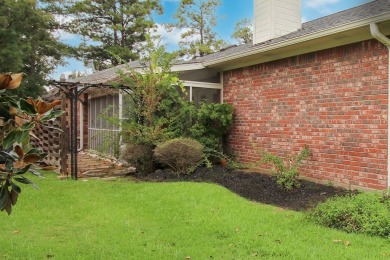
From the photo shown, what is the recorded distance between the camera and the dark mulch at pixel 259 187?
19.8 feet

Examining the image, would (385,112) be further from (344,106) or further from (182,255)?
(182,255)

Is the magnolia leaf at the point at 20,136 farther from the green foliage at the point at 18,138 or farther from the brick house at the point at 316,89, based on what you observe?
the brick house at the point at 316,89

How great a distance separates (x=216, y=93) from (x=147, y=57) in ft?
7.96

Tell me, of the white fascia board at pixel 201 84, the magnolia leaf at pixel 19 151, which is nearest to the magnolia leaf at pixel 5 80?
the magnolia leaf at pixel 19 151

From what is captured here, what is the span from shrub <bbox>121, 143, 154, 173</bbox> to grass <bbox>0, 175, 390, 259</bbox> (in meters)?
2.15

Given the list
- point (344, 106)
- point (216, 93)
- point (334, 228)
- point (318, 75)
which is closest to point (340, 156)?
point (344, 106)

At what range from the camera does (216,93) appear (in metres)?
10.7

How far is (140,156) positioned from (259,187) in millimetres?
3105

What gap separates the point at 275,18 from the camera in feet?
31.0

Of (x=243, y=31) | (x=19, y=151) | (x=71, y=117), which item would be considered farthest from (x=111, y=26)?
(x=19, y=151)

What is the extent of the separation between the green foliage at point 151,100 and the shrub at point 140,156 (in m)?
0.16

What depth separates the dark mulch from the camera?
6043 millimetres

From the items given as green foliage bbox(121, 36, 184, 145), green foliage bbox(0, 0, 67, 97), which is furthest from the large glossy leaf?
green foliage bbox(0, 0, 67, 97)

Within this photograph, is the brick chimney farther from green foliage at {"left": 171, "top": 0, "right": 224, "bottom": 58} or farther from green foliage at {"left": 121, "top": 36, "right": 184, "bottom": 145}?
green foliage at {"left": 171, "top": 0, "right": 224, "bottom": 58}
